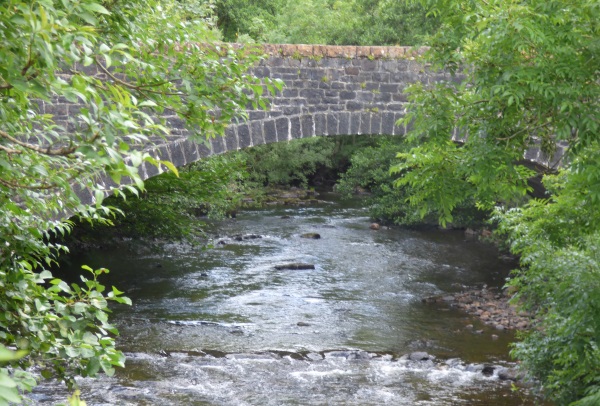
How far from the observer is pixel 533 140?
17.7 ft

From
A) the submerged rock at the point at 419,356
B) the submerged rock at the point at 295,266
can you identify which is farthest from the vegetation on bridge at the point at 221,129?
the submerged rock at the point at 295,266

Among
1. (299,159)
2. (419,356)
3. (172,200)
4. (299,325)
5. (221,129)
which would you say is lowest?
(299,159)

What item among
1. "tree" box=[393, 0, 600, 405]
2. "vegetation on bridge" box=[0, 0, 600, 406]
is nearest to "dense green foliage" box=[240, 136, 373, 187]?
"vegetation on bridge" box=[0, 0, 600, 406]

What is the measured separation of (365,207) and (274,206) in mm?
2652

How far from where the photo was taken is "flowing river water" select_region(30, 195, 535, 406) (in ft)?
27.3

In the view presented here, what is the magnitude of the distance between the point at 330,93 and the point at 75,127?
8.37 meters

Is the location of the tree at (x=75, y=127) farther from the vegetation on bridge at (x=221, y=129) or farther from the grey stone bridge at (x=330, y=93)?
the grey stone bridge at (x=330, y=93)

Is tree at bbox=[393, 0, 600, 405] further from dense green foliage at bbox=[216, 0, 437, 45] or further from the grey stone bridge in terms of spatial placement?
dense green foliage at bbox=[216, 0, 437, 45]

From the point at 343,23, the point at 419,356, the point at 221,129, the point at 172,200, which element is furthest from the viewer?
the point at 343,23

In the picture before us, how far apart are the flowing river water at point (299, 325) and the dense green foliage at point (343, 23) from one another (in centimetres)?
548

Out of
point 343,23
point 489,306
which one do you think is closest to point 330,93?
point 489,306

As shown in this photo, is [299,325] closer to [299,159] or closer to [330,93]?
[330,93]

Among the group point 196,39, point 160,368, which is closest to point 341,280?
point 160,368

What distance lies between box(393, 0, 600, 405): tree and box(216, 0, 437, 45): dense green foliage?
486 inches
